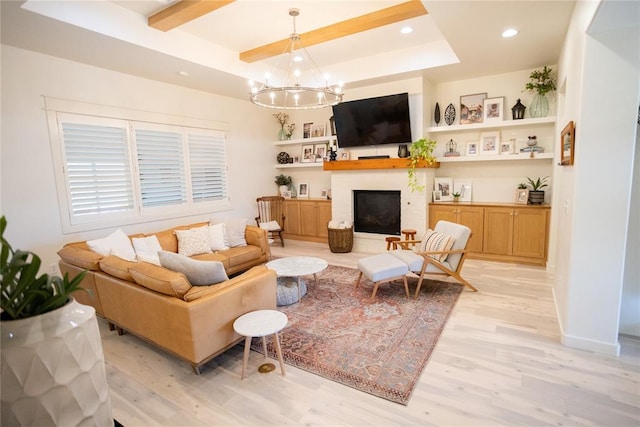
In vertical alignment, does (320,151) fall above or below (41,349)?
above

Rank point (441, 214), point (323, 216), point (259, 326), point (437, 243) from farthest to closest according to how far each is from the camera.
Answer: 1. point (323, 216)
2. point (441, 214)
3. point (437, 243)
4. point (259, 326)

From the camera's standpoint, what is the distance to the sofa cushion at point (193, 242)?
454cm


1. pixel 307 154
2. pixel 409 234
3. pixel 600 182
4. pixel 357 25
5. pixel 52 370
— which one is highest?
pixel 357 25

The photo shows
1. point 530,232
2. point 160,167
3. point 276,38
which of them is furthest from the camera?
point 160,167

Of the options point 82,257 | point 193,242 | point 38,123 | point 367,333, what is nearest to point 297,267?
point 367,333

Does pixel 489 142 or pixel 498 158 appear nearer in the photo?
pixel 498 158

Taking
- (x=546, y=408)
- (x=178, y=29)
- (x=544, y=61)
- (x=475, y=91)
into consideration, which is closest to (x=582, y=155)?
(x=546, y=408)

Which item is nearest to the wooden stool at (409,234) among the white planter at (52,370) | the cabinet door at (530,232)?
the cabinet door at (530,232)

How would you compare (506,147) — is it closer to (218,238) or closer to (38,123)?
(218,238)

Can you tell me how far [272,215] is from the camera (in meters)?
6.82

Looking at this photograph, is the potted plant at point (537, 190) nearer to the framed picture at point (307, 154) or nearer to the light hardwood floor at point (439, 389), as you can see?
the light hardwood floor at point (439, 389)

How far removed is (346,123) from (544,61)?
3031mm

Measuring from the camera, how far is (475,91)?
213 inches

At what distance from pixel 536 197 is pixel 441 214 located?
1.37 m
